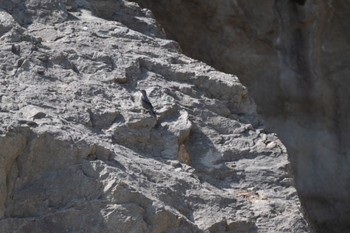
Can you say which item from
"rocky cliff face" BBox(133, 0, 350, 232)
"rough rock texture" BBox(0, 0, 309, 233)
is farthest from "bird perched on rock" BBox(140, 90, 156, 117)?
"rocky cliff face" BBox(133, 0, 350, 232)

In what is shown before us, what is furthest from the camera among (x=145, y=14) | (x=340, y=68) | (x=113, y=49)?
(x=340, y=68)

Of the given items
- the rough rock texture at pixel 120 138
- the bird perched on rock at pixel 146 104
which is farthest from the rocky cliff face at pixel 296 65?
the bird perched on rock at pixel 146 104

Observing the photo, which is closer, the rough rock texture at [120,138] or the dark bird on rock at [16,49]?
the rough rock texture at [120,138]

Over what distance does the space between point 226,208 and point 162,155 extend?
167mm

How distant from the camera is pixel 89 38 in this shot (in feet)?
6.07

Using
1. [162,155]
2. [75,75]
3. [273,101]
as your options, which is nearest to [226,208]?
[162,155]

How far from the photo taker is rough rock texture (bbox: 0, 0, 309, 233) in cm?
148

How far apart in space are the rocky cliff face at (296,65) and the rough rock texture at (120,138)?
0.83 meters

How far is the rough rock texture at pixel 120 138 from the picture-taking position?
1.48 meters

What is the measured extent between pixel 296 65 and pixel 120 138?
1374 millimetres

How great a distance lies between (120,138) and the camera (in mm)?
1633

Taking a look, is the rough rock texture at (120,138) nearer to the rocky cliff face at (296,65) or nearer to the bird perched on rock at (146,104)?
the bird perched on rock at (146,104)

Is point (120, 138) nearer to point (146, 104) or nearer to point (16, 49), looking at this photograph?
point (146, 104)

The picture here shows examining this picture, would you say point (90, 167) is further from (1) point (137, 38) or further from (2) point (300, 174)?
(2) point (300, 174)
